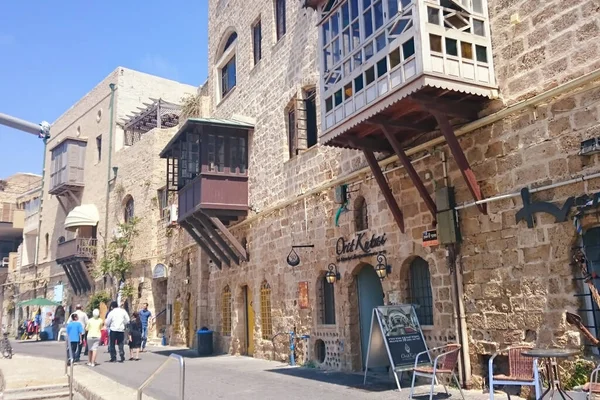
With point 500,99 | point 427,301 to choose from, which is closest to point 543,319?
point 427,301

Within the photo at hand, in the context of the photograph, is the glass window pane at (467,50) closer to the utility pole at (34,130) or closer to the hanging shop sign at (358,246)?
the hanging shop sign at (358,246)

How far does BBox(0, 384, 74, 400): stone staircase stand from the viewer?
31.7 feet

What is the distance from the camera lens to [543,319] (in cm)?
695

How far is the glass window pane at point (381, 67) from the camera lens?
8.32 metres

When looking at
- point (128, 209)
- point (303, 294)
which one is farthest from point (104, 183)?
point (303, 294)

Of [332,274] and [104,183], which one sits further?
[104,183]

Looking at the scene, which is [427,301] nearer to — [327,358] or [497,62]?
[327,358]

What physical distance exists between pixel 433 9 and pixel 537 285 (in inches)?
155

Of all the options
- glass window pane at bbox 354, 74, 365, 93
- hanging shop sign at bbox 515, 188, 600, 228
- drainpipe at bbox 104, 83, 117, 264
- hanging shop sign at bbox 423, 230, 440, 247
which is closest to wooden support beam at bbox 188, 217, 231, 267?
glass window pane at bbox 354, 74, 365, 93

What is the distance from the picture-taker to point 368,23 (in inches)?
352

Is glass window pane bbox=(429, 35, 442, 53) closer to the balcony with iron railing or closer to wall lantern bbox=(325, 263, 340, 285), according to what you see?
wall lantern bbox=(325, 263, 340, 285)

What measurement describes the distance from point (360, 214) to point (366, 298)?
5.43ft

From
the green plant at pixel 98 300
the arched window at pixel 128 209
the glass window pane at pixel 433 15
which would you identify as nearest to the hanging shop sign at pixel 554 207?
the glass window pane at pixel 433 15

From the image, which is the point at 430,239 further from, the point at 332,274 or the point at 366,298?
the point at 332,274
